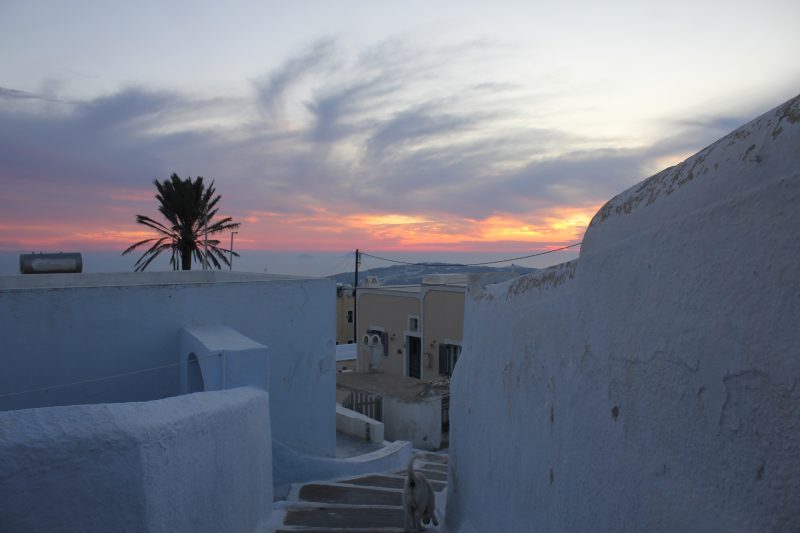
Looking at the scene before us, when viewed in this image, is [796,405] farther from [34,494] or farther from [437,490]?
[437,490]

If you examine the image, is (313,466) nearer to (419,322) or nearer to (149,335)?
(149,335)

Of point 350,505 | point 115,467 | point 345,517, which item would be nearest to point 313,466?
point 350,505

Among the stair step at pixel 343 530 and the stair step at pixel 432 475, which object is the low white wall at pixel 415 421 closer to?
the stair step at pixel 432 475

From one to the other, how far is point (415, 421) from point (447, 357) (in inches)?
354

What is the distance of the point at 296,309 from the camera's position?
33.2 ft

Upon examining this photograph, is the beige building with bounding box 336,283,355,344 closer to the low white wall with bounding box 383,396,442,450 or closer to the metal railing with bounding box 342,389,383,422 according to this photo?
the metal railing with bounding box 342,389,383,422

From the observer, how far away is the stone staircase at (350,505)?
22.7 ft

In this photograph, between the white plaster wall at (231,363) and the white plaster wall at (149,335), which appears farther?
the white plaster wall at (149,335)

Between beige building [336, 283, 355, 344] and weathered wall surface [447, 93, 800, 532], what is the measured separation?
34051 mm

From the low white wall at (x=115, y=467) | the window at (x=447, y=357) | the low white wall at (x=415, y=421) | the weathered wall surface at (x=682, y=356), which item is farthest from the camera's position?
the window at (x=447, y=357)

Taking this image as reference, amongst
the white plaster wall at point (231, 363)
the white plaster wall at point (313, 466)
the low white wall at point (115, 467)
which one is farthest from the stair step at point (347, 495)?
the low white wall at point (115, 467)

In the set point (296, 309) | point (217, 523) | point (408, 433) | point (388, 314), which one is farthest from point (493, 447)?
point (388, 314)

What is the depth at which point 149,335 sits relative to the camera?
8398 millimetres

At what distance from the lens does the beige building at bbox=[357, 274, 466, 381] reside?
24.4 meters
